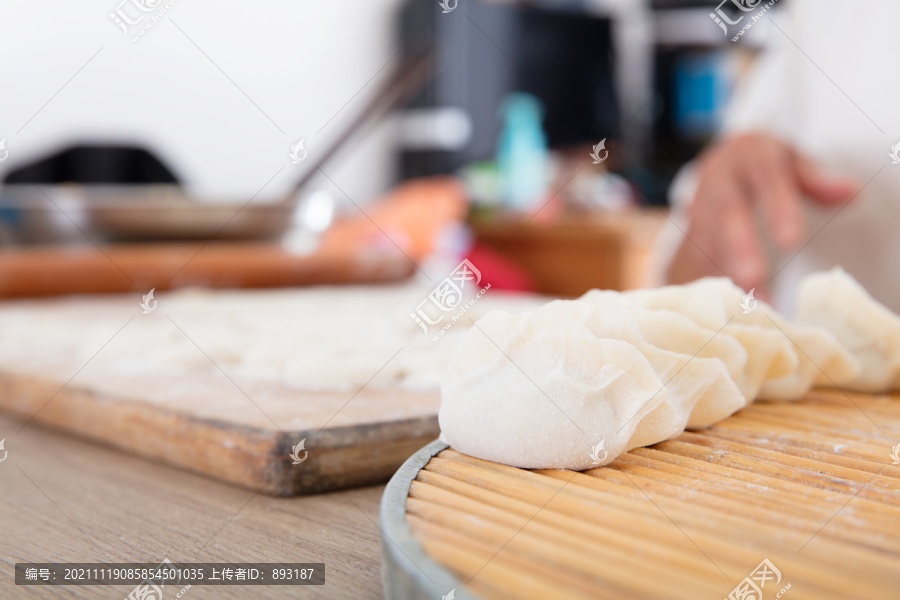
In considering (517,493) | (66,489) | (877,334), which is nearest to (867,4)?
(877,334)

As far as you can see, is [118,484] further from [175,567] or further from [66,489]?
[175,567]

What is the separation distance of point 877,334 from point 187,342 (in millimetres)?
844

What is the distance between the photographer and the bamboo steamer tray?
37 centimetres

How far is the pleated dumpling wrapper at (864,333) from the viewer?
77cm

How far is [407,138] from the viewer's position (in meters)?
5.80

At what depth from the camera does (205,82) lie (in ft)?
15.6

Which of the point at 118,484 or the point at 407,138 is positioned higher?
the point at 407,138

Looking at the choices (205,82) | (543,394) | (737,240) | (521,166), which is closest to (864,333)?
(543,394)

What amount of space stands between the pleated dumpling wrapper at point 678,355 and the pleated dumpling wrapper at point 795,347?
0.24 feet

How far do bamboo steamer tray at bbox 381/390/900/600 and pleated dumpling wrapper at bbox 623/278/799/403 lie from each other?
0.36 feet

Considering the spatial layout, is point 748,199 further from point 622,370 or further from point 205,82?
point 205,82

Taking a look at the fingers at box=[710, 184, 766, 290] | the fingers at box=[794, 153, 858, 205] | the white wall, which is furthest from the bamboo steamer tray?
the white wall

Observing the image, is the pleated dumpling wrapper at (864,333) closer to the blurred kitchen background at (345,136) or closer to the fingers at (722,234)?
the fingers at (722,234)

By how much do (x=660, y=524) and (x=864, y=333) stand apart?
47cm
